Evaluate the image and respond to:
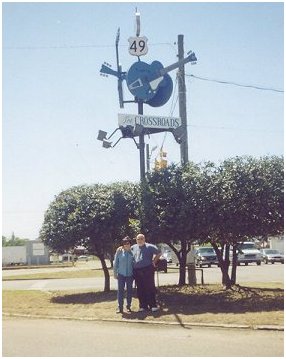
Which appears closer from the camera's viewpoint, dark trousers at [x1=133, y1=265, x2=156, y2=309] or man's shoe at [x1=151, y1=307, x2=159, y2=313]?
man's shoe at [x1=151, y1=307, x2=159, y2=313]

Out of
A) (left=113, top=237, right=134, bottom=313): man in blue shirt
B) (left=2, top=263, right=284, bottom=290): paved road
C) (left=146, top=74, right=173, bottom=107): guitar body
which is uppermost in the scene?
(left=146, top=74, right=173, bottom=107): guitar body

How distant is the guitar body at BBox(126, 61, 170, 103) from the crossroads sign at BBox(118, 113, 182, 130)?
2.69 feet

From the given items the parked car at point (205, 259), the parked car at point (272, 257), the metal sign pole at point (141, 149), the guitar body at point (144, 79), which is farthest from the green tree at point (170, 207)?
the parked car at point (272, 257)

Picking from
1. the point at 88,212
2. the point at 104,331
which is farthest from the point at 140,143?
the point at 104,331

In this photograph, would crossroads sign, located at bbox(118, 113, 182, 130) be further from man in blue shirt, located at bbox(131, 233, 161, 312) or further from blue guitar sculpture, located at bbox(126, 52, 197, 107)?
man in blue shirt, located at bbox(131, 233, 161, 312)

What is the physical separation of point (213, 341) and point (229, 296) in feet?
16.3

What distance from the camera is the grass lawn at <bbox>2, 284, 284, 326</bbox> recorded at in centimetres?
902

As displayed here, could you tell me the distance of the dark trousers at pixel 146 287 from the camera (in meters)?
10.2

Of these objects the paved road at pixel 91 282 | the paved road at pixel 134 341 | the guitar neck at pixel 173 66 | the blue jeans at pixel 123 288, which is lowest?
the paved road at pixel 91 282

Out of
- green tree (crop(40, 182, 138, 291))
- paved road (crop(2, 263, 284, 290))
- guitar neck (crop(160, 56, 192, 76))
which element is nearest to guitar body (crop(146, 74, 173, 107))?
guitar neck (crop(160, 56, 192, 76))

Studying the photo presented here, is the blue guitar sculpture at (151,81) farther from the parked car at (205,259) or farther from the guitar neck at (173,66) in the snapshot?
the parked car at (205,259)

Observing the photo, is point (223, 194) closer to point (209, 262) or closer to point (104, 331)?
point (104, 331)

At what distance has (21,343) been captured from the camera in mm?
7559

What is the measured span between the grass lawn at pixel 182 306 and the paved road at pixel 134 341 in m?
0.69
